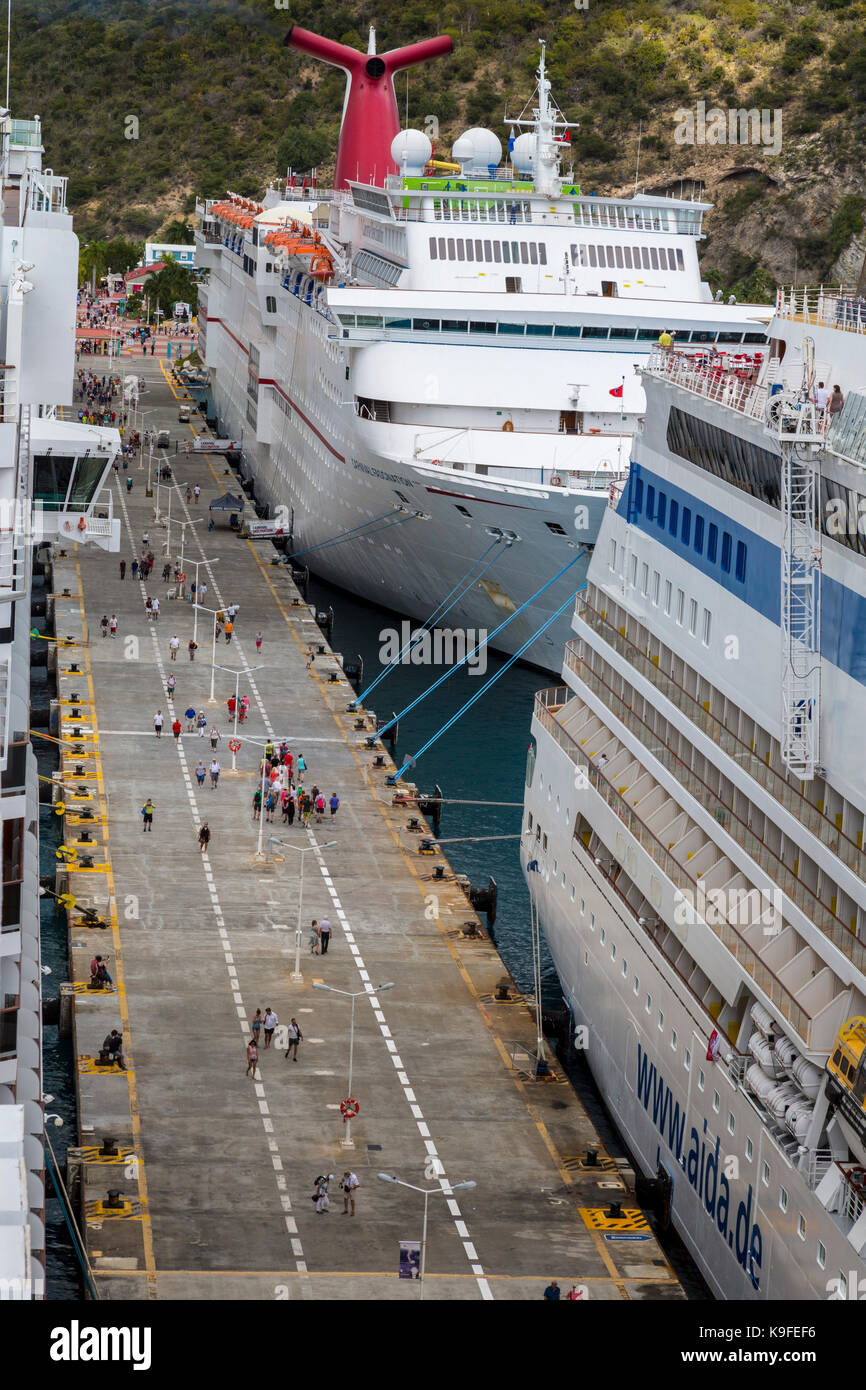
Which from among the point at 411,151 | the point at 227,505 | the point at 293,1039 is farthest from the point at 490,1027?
the point at 227,505

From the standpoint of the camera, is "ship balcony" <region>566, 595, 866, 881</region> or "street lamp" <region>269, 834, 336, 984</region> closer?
"ship balcony" <region>566, 595, 866, 881</region>

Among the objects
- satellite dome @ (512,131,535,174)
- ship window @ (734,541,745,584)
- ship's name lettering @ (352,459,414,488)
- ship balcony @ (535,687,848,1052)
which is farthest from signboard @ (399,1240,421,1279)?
satellite dome @ (512,131,535,174)

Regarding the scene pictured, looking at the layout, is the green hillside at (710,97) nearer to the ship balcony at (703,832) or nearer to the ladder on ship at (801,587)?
the ship balcony at (703,832)

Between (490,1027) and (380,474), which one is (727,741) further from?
(380,474)

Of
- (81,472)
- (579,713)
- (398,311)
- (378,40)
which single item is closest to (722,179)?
(378,40)

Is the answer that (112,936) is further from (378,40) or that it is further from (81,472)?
(378,40)

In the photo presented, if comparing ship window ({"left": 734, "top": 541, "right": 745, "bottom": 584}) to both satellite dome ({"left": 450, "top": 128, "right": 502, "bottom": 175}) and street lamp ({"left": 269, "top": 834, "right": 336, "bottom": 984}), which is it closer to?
street lamp ({"left": 269, "top": 834, "right": 336, "bottom": 984})

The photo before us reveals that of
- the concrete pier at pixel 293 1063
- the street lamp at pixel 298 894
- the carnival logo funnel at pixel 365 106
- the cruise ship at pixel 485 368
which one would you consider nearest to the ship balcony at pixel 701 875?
the concrete pier at pixel 293 1063
